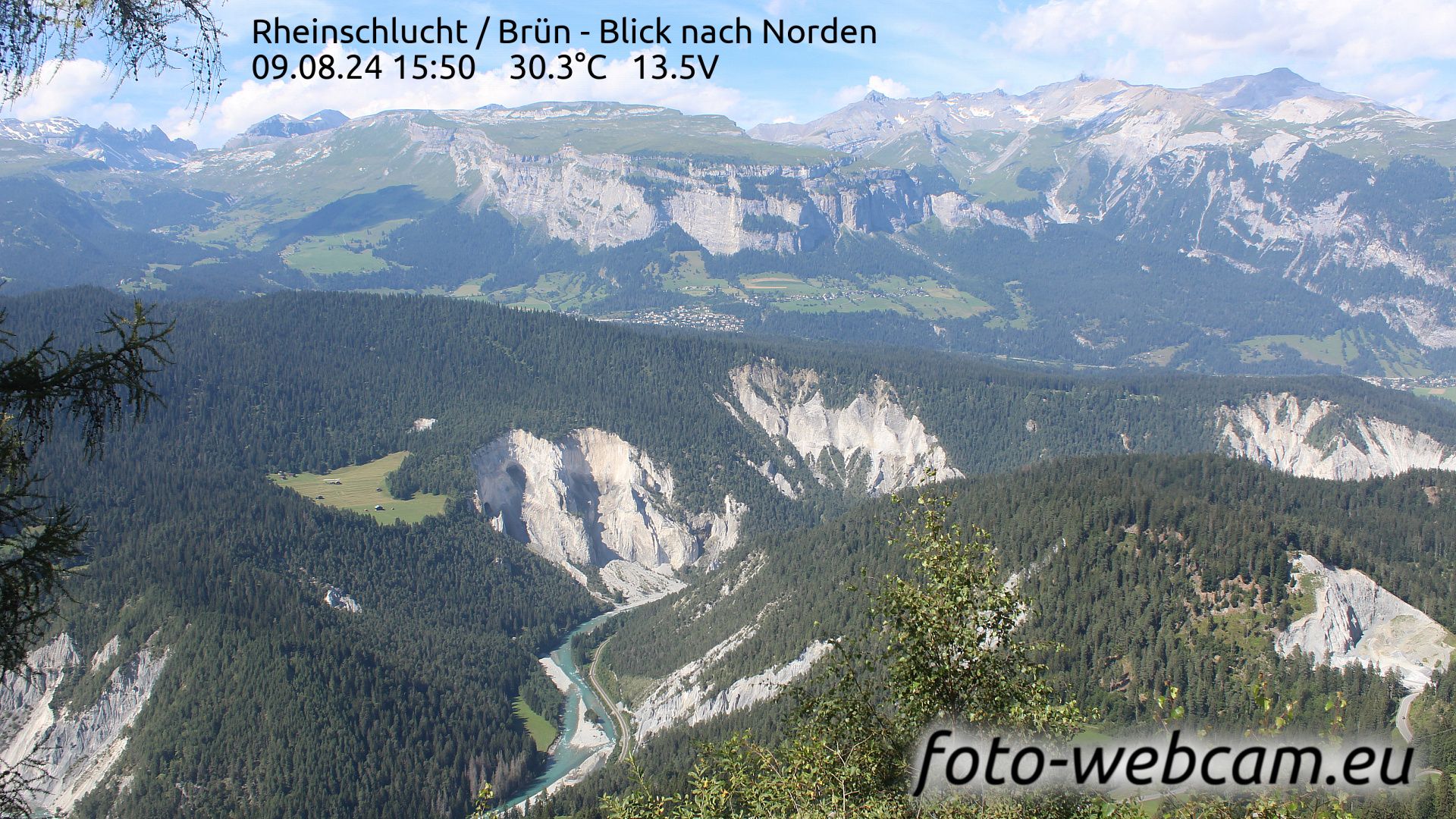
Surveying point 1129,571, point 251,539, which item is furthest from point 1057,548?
point 251,539

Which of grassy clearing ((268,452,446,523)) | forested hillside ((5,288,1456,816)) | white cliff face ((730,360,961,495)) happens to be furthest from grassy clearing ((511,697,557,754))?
white cliff face ((730,360,961,495))

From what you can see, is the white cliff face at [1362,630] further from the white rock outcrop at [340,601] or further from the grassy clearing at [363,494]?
the grassy clearing at [363,494]

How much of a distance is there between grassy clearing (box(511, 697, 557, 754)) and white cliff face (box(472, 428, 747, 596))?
41301mm

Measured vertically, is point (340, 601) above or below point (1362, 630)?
below

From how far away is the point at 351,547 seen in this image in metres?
120

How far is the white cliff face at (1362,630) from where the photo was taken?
74.1 meters

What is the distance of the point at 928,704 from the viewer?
56.9ft

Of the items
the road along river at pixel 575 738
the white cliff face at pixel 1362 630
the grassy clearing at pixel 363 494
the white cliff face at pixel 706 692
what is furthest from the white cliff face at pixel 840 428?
the white cliff face at pixel 1362 630

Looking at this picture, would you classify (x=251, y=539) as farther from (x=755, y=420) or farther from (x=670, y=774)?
(x=755, y=420)

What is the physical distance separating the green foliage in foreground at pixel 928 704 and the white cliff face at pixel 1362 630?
215 ft

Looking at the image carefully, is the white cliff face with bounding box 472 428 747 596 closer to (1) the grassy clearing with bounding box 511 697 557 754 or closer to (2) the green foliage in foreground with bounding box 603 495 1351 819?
(1) the grassy clearing with bounding box 511 697 557 754

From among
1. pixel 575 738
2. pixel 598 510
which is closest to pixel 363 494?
pixel 598 510

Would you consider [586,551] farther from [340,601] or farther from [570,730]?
[570,730]

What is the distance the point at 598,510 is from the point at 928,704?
14463cm
